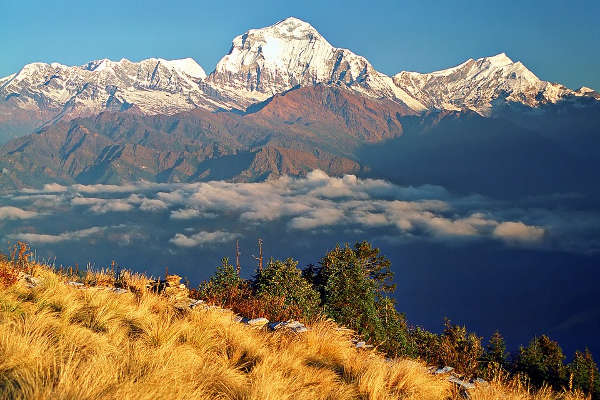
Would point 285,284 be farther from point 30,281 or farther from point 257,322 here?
point 30,281

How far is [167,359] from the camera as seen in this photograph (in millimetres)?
7621

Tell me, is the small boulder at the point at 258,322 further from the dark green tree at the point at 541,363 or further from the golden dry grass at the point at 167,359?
the dark green tree at the point at 541,363

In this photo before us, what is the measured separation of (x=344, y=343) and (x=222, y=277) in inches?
834

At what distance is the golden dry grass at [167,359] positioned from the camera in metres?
6.13

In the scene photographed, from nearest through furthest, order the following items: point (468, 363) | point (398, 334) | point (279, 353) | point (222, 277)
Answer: point (279, 353), point (468, 363), point (398, 334), point (222, 277)

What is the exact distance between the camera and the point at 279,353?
381 inches

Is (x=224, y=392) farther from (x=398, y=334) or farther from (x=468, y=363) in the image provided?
(x=398, y=334)

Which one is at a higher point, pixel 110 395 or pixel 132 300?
pixel 110 395

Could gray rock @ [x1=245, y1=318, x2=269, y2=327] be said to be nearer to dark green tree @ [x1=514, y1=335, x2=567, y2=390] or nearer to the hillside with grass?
the hillside with grass

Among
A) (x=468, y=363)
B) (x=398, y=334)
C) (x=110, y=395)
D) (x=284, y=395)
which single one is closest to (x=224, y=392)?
(x=284, y=395)

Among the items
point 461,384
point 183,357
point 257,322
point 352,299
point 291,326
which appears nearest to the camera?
point 183,357

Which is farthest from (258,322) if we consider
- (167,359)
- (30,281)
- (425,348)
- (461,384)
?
(425,348)

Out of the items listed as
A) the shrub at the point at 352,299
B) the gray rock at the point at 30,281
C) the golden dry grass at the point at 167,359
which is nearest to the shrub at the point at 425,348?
the shrub at the point at 352,299

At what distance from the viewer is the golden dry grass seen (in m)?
6.13
